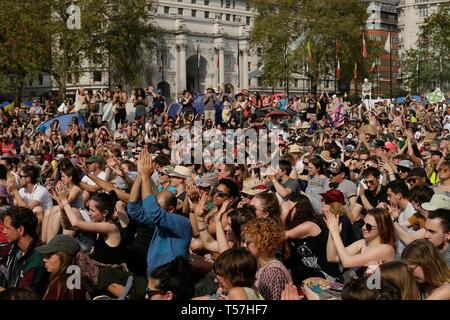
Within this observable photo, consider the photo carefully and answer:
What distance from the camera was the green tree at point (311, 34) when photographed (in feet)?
213

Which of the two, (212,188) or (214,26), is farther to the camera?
(214,26)

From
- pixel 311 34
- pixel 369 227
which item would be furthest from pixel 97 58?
pixel 369 227

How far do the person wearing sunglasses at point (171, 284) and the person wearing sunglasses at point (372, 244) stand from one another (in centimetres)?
164

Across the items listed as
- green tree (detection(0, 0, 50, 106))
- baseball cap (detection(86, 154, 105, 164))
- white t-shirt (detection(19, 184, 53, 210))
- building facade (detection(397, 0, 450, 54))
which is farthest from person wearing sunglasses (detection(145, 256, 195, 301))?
building facade (detection(397, 0, 450, 54))

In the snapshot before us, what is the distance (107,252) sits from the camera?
6.93 meters

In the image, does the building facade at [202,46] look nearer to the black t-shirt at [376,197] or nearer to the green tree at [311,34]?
the green tree at [311,34]

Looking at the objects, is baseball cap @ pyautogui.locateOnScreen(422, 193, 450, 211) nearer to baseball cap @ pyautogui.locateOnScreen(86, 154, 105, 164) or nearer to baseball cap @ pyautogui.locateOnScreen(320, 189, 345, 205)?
baseball cap @ pyautogui.locateOnScreen(320, 189, 345, 205)

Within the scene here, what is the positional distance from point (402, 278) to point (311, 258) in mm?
1889

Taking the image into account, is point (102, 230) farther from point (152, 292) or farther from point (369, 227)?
point (369, 227)

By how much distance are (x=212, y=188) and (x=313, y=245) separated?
2.15 metres
